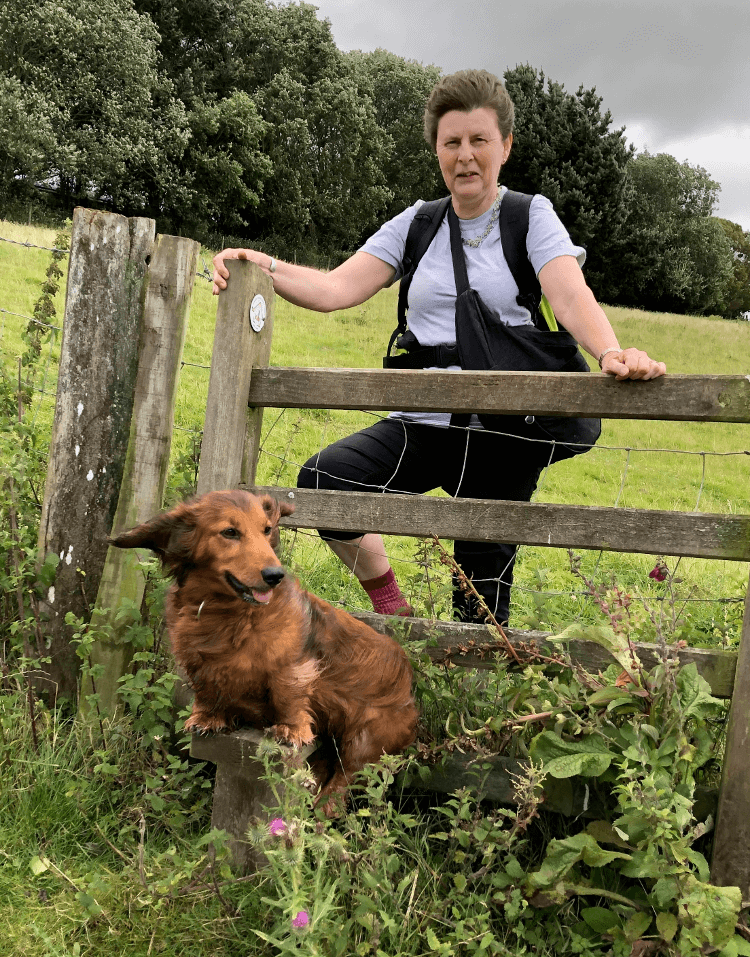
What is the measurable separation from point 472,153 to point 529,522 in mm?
1648

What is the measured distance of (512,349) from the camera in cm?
338

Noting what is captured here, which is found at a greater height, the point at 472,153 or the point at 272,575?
the point at 472,153

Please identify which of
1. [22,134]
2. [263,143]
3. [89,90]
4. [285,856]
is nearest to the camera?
[285,856]

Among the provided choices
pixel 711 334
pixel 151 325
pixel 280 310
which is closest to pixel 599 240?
pixel 711 334

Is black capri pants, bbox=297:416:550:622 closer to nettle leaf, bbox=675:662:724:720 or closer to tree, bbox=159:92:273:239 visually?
nettle leaf, bbox=675:662:724:720

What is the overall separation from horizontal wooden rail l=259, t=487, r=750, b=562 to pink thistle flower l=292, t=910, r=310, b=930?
1.37 m

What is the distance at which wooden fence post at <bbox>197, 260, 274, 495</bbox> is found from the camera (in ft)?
10.1

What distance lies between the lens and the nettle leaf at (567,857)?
2.41 meters

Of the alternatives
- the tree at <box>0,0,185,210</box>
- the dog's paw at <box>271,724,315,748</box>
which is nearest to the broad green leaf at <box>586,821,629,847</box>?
the dog's paw at <box>271,724,315,748</box>

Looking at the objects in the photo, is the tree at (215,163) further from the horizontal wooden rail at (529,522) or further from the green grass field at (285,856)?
the green grass field at (285,856)

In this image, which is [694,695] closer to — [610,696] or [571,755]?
[610,696]

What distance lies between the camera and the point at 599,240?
38.9 metres

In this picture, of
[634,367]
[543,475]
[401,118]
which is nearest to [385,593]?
[634,367]

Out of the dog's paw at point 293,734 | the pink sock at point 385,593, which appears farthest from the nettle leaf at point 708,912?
the pink sock at point 385,593
